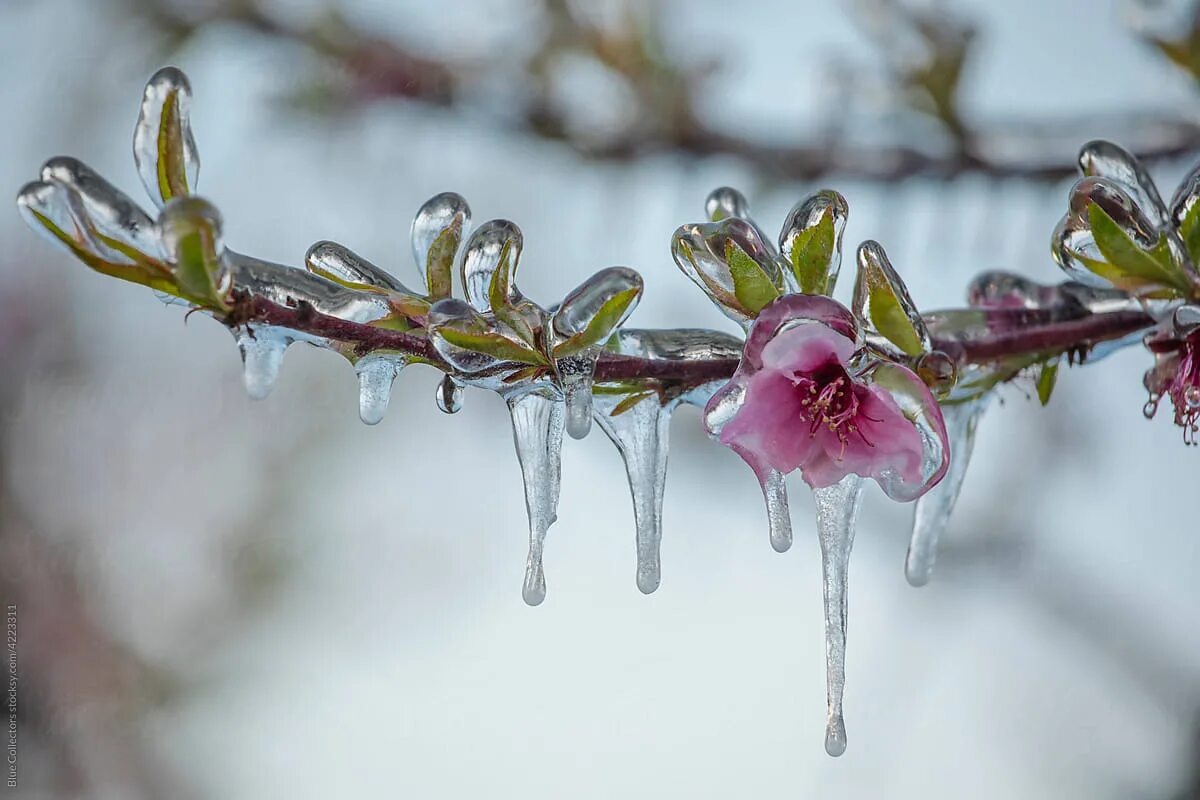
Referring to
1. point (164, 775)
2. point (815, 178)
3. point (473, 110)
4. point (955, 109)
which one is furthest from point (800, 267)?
point (164, 775)

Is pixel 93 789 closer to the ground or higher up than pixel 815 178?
closer to the ground

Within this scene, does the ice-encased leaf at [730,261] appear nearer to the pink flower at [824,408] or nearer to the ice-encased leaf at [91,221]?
the pink flower at [824,408]

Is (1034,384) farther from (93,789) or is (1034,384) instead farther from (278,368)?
(93,789)

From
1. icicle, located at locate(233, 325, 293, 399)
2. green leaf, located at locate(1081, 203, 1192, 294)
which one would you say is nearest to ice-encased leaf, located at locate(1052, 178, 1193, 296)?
green leaf, located at locate(1081, 203, 1192, 294)

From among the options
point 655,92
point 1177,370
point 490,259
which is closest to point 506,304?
point 490,259

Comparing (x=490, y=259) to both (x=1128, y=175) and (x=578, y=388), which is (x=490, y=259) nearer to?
(x=578, y=388)

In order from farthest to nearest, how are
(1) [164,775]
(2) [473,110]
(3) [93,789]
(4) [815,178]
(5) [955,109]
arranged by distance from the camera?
1. (1) [164,775]
2. (3) [93,789]
3. (2) [473,110]
4. (4) [815,178]
5. (5) [955,109]

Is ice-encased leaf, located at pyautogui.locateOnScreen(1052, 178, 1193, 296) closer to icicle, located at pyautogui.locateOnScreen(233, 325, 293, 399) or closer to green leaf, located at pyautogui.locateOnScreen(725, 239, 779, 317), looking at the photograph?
green leaf, located at pyautogui.locateOnScreen(725, 239, 779, 317)
